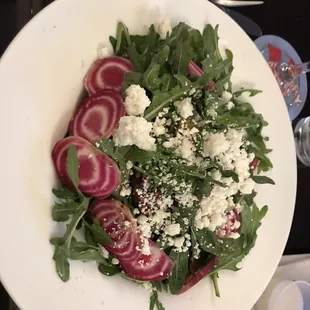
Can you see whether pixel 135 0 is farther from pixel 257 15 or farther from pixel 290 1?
pixel 290 1

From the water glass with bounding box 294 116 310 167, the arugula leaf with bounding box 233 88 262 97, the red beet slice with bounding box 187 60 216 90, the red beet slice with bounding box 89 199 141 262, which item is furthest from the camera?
the water glass with bounding box 294 116 310 167

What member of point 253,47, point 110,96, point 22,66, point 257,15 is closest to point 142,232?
point 110,96

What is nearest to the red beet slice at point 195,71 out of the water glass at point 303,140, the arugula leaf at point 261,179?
the arugula leaf at point 261,179

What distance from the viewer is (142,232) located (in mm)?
941

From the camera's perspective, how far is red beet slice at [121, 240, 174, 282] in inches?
38.1

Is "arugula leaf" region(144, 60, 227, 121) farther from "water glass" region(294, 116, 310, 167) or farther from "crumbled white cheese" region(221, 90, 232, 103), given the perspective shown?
"water glass" region(294, 116, 310, 167)

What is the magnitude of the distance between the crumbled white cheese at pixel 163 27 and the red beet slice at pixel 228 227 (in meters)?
0.37

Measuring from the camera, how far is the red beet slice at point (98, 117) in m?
0.91

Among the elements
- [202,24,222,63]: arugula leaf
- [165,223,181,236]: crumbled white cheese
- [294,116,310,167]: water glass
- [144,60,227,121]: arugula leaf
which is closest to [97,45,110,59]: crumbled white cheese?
[144,60,227,121]: arugula leaf

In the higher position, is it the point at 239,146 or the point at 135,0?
the point at 135,0

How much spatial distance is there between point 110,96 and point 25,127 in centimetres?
16

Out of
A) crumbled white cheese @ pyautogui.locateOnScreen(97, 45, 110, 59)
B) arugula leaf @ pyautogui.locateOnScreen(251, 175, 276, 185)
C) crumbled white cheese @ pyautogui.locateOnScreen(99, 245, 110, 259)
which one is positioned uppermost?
crumbled white cheese @ pyautogui.locateOnScreen(97, 45, 110, 59)

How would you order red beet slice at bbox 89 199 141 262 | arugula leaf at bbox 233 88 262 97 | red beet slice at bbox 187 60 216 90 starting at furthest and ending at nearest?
arugula leaf at bbox 233 88 262 97 → red beet slice at bbox 187 60 216 90 → red beet slice at bbox 89 199 141 262

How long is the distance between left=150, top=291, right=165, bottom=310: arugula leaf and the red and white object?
0.21ft
